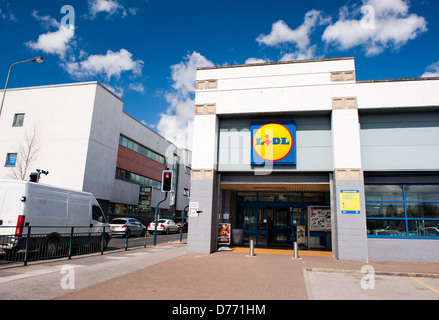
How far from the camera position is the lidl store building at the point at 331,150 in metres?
13.0

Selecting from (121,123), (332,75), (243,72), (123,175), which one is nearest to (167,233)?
(123,175)

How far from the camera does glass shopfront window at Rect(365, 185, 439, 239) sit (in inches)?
512

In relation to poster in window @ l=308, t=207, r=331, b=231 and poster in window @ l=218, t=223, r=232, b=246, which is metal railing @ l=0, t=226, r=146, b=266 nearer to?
poster in window @ l=218, t=223, r=232, b=246

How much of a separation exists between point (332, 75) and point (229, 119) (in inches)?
210

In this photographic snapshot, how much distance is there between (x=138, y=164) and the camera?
121 ft

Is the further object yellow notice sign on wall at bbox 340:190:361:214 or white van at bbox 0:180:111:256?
yellow notice sign on wall at bbox 340:190:361:214

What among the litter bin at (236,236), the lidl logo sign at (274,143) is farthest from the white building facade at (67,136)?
the lidl logo sign at (274,143)

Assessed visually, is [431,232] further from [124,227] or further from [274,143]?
[124,227]

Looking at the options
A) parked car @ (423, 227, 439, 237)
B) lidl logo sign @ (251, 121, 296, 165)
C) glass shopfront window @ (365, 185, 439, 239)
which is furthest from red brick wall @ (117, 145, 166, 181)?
parked car @ (423, 227, 439, 237)

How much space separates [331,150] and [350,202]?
8.47ft

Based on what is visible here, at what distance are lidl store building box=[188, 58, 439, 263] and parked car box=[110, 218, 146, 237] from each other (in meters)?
10.4

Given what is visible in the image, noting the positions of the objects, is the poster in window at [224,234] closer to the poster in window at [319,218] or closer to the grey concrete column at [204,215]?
the grey concrete column at [204,215]

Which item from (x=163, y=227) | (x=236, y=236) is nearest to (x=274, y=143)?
(x=236, y=236)

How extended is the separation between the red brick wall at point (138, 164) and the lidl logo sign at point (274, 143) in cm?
2179
